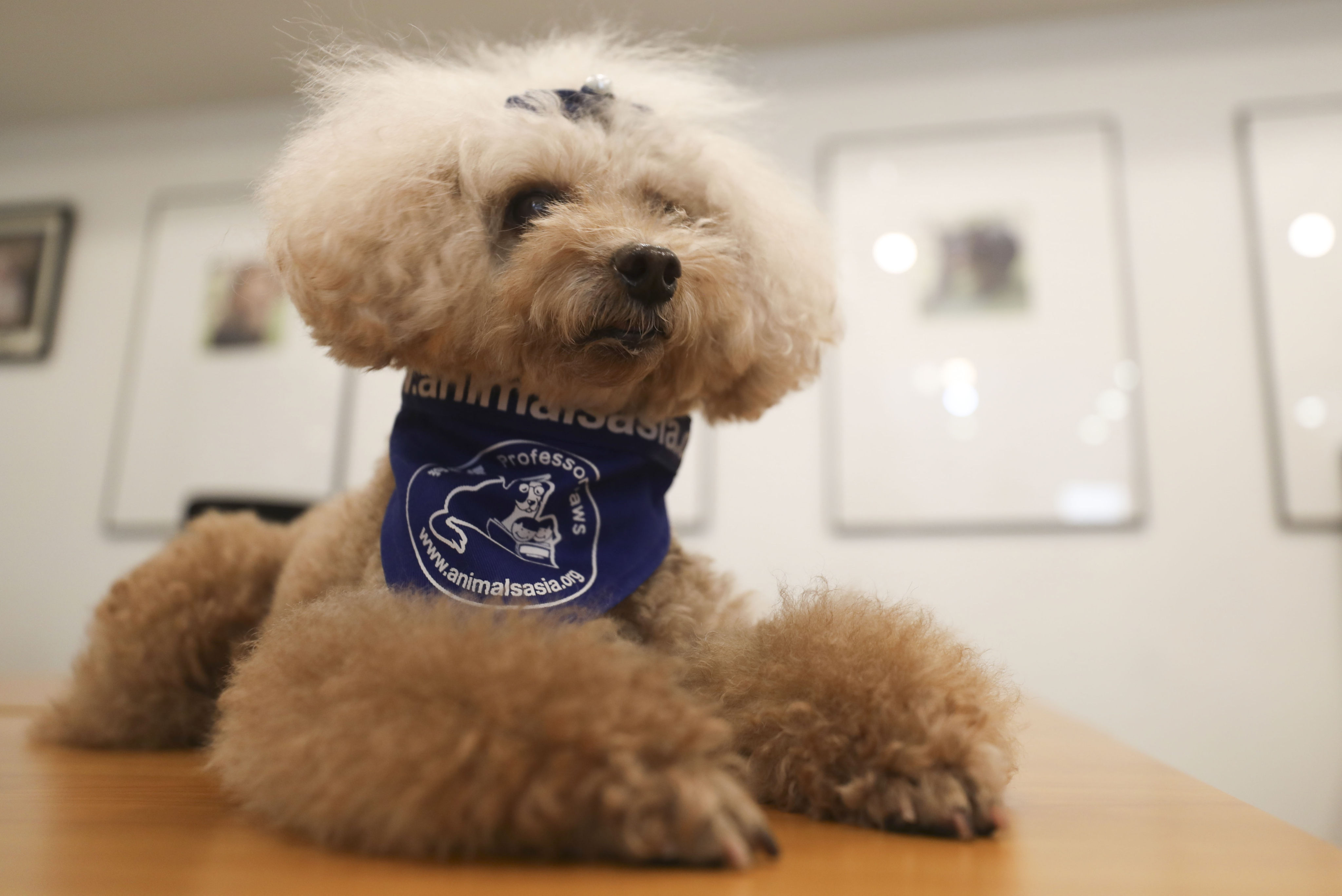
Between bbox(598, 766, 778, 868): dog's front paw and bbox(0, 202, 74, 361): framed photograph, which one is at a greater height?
bbox(0, 202, 74, 361): framed photograph

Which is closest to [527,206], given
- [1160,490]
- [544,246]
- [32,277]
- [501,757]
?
[544,246]

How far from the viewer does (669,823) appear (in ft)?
1.27

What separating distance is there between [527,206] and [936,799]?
1.85 feet

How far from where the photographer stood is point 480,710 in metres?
0.42

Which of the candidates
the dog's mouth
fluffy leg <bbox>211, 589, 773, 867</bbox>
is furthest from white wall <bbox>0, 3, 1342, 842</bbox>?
fluffy leg <bbox>211, 589, 773, 867</bbox>

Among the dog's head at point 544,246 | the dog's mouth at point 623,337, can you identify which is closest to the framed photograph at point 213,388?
the dog's head at point 544,246

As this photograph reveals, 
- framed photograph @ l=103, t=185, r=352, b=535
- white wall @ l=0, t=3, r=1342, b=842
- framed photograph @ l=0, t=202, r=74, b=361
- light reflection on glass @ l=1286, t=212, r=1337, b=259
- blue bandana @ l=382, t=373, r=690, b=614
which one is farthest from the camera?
framed photograph @ l=0, t=202, r=74, b=361

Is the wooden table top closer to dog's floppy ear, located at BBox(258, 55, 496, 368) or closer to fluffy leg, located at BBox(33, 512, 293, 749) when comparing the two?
fluffy leg, located at BBox(33, 512, 293, 749)

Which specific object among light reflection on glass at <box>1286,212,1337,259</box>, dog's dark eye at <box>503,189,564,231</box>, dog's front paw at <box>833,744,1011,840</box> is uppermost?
light reflection on glass at <box>1286,212,1337,259</box>

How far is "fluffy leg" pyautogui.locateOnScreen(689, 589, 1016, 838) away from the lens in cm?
48

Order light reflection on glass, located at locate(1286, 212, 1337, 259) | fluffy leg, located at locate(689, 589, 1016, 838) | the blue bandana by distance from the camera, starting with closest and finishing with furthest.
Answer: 1. fluffy leg, located at locate(689, 589, 1016, 838)
2. the blue bandana
3. light reflection on glass, located at locate(1286, 212, 1337, 259)

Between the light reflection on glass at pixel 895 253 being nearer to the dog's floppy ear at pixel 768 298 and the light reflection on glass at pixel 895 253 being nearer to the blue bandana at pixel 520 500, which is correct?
the dog's floppy ear at pixel 768 298

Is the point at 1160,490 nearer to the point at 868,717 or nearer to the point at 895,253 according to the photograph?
the point at 895,253

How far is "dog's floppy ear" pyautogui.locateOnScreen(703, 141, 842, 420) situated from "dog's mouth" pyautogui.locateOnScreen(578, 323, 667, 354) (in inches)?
4.4
